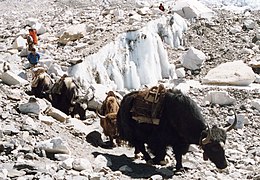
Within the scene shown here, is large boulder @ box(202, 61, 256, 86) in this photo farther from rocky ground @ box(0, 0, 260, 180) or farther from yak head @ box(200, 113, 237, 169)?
yak head @ box(200, 113, 237, 169)

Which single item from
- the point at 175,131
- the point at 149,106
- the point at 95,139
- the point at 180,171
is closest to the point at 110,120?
the point at 95,139

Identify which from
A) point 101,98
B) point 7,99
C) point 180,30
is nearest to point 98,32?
point 180,30

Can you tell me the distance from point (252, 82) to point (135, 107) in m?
8.53

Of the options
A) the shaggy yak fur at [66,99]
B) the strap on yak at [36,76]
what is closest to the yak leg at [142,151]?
the shaggy yak fur at [66,99]

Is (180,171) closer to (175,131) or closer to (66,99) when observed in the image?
(175,131)

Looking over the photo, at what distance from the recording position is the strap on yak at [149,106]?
753 cm

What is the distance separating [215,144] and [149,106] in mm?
1088

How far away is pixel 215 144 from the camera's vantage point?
715cm

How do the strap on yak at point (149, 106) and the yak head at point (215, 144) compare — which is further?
the strap on yak at point (149, 106)

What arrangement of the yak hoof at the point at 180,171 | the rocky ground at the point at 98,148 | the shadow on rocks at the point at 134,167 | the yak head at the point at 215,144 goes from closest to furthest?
1. the rocky ground at the point at 98,148
2. the shadow on rocks at the point at 134,167
3. the yak head at the point at 215,144
4. the yak hoof at the point at 180,171

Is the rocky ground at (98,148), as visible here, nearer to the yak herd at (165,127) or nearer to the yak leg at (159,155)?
the yak leg at (159,155)

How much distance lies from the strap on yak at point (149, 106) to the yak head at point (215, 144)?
74 centimetres

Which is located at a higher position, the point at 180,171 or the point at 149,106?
the point at 149,106

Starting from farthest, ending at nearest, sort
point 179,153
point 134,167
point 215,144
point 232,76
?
point 232,76 → point 179,153 → point 134,167 → point 215,144
